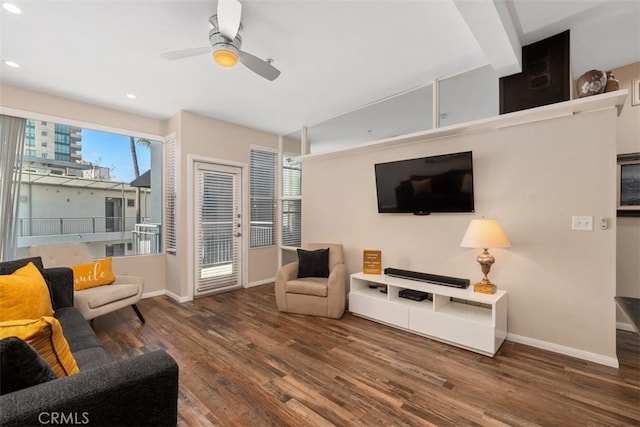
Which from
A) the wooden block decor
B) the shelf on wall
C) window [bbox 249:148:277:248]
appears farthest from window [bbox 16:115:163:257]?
the shelf on wall

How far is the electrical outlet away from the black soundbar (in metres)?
1.04

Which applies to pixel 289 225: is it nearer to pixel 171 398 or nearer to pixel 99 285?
pixel 99 285

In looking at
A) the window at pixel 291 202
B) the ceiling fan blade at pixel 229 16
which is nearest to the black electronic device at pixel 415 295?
the window at pixel 291 202

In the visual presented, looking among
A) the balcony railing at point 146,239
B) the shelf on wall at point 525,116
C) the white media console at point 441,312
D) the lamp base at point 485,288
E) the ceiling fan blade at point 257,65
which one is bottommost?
the white media console at point 441,312

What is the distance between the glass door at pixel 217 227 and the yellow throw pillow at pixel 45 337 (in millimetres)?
3189

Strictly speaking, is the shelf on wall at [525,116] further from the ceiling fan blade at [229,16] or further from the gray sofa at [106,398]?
the gray sofa at [106,398]

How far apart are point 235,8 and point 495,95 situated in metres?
2.94

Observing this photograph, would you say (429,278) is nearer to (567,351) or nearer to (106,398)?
(567,351)

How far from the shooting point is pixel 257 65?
2387 mm

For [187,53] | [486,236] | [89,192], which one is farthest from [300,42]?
[89,192]

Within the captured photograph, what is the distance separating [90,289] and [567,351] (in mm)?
4731

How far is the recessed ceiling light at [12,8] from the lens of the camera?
81.2 inches

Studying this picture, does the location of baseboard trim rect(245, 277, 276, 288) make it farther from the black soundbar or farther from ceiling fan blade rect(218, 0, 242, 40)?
ceiling fan blade rect(218, 0, 242, 40)

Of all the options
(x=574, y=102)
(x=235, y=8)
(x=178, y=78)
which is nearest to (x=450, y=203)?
(x=574, y=102)
